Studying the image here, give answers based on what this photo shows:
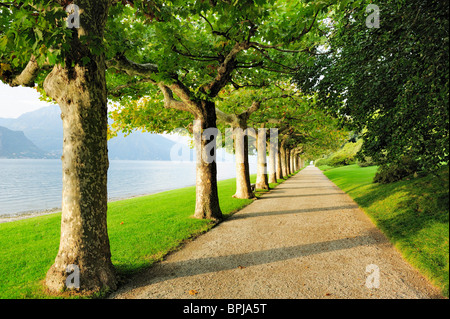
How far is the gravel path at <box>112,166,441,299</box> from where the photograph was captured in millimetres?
4227

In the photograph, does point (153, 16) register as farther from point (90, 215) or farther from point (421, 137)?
point (421, 137)

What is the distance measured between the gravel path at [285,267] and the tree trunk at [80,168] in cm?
80

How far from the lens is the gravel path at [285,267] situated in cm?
423

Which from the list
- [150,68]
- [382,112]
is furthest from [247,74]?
[382,112]

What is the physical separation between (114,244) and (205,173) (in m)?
4.07

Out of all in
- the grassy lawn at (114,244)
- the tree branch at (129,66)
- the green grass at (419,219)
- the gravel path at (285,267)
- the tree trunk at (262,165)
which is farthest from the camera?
the tree trunk at (262,165)

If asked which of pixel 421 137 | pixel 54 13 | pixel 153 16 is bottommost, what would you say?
pixel 421 137

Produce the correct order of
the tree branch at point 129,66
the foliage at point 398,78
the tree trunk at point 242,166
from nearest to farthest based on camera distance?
the foliage at point 398,78
the tree branch at point 129,66
the tree trunk at point 242,166

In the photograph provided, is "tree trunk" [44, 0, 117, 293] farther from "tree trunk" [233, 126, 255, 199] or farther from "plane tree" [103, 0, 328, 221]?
"tree trunk" [233, 126, 255, 199]

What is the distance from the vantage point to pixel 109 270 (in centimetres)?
457

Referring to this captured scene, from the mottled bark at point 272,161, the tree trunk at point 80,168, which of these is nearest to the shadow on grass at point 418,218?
the tree trunk at point 80,168

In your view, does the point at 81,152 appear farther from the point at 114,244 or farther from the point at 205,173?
the point at 205,173

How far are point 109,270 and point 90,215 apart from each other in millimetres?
1115

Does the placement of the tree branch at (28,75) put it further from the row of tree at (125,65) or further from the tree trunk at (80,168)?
the tree trunk at (80,168)
